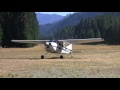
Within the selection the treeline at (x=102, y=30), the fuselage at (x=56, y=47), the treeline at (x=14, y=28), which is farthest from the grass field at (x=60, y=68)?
the treeline at (x=102, y=30)

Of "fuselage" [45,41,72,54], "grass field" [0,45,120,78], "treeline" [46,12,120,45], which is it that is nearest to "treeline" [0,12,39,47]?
"fuselage" [45,41,72,54]

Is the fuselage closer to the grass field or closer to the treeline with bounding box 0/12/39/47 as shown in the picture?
the grass field

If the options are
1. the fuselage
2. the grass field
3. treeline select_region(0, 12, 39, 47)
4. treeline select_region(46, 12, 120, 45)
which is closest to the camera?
the grass field

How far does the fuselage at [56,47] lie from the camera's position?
27.4 metres

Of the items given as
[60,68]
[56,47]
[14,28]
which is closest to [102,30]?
[14,28]

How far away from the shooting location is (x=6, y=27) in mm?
79188

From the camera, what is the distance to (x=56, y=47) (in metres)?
27.9

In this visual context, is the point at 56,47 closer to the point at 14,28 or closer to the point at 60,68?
the point at 60,68

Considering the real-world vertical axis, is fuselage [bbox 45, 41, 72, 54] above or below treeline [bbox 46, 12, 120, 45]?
below

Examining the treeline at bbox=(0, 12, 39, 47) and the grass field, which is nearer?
the grass field

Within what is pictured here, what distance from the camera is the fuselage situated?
27.4 m

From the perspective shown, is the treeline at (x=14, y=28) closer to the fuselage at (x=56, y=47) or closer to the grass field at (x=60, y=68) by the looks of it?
the fuselage at (x=56, y=47)
